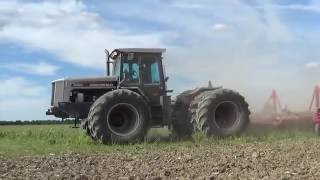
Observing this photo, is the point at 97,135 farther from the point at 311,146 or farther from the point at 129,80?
the point at 311,146

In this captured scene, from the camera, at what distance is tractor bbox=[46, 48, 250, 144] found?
16.3 m

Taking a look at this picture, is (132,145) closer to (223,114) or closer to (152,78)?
(152,78)

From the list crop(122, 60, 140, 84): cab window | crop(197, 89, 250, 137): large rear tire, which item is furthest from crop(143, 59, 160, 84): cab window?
crop(197, 89, 250, 137): large rear tire

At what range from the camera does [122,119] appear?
16.8 m

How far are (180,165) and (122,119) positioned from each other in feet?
20.9

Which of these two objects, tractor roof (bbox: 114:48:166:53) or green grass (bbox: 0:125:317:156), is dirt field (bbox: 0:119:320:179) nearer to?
green grass (bbox: 0:125:317:156)

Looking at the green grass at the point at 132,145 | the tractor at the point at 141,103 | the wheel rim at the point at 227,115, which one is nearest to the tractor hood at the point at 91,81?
the tractor at the point at 141,103

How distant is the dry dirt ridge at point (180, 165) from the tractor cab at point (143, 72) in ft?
14.4

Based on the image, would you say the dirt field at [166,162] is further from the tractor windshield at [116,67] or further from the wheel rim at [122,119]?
the tractor windshield at [116,67]

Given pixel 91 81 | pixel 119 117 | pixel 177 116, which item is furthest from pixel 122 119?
pixel 177 116

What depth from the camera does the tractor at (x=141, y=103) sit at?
1631 cm

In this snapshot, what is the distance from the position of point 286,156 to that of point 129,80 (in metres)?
Answer: 6.91

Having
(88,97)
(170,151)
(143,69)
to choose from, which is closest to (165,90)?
(143,69)

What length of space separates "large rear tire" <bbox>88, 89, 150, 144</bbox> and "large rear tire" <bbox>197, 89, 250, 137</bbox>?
156 cm
